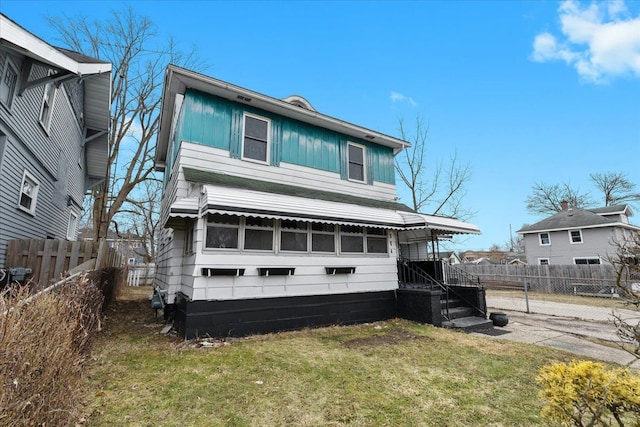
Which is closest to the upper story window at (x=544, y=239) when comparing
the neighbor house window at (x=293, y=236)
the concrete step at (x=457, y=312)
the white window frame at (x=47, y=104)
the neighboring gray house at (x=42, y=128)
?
the concrete step at (x=457, y=312)

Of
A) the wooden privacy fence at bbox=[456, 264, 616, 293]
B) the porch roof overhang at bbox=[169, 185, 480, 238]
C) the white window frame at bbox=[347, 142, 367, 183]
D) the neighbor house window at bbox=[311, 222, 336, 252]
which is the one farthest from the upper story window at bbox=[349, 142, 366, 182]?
the wooden privacy fence at bbox=[456, 264, 616, 293]

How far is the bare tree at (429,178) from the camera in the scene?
22.9m

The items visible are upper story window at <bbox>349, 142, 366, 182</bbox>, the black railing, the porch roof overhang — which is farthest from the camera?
upper story window at <bbox>349, 142, 366, 182</bbox>

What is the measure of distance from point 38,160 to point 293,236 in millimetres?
9104

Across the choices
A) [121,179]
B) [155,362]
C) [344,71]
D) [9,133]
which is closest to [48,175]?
[9,133]

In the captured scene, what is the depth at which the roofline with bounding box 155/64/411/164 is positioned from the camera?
25.9 feet

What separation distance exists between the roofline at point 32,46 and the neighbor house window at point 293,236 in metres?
7.32

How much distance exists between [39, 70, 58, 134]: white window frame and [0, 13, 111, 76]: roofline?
1832 millimetres

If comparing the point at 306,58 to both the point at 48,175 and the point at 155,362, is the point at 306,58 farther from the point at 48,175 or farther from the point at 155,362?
the point at 155,362

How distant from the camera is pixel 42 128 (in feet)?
32.2

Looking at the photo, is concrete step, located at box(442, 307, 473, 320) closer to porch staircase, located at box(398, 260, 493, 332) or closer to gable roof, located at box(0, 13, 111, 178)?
porch staircase, located at box(398, 260, 493, 332)

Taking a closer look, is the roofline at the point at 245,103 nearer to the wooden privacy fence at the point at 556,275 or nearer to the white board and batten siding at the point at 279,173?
the white board and batten siding at the point at 279,173

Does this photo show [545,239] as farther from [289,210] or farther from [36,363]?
[36,363]

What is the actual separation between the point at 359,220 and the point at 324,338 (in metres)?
3.24
